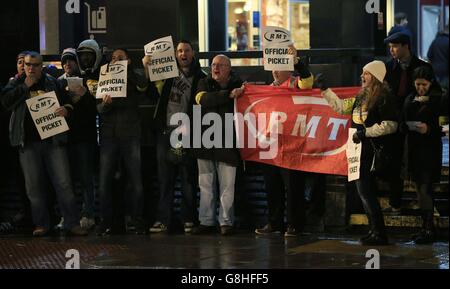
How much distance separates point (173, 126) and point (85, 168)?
49.7 inches

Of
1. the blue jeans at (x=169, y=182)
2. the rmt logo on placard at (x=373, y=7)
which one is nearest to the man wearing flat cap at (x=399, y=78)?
the rmt logo on placard at (x=373, y=7)

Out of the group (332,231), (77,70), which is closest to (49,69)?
(77,70)

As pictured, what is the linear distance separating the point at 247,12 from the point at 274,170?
17.7 feet

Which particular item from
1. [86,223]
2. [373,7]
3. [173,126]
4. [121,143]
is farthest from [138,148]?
[373,7]

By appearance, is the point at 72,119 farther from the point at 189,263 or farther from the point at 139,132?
the point at 189,263

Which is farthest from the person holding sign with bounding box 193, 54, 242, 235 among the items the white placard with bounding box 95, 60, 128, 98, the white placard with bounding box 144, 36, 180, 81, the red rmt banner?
the white placard with bounding box 95, 60, 128, 98

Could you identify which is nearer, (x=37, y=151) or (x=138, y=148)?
(x=138, y=148)

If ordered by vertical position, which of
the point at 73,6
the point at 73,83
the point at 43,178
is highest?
the point at 73,6

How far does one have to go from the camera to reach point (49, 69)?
13.5 meters

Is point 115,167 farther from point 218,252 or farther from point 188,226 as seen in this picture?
point 218,252

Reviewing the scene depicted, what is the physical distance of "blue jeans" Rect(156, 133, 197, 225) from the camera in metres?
12.1

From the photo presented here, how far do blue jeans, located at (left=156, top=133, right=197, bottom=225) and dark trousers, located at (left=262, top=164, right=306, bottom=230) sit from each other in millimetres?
938

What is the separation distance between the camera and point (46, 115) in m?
12.0
